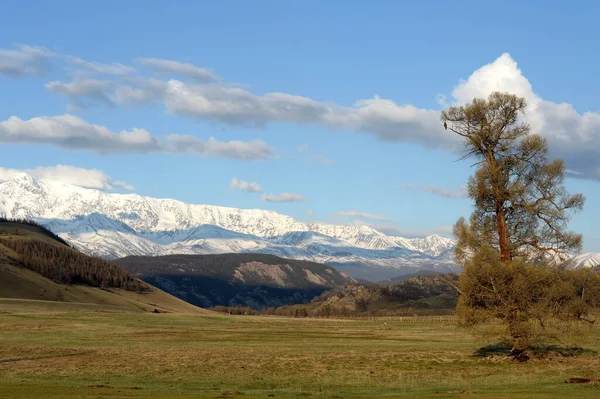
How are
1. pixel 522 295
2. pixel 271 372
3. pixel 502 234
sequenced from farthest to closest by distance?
1. pixel 502 234
2. pixel 271 372
3. pixel 522 295

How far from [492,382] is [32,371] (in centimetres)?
3028

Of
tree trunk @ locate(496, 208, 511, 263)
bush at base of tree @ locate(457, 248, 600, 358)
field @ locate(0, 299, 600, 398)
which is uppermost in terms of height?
tree trunk @ locate(496, 208, 511, 263)

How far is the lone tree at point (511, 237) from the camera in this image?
47531mm

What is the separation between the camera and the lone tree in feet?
156

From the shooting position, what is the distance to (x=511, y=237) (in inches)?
2018

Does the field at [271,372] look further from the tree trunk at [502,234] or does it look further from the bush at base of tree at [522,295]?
the tree trunk at [502,234]

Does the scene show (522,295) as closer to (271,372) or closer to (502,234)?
(502,234)

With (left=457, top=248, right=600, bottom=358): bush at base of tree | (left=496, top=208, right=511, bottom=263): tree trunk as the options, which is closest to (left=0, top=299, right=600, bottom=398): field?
(left=457, top=248, right=600, bottom=358): bush at base of tree

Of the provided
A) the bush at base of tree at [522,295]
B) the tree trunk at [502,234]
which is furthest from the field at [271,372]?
the tree trunk at [502,234]

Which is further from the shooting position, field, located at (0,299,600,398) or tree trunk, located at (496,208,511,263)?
tree trunk, located at (496,208,511,263)

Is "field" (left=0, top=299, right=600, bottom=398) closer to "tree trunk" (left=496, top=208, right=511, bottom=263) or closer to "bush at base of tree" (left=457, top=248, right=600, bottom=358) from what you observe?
"bush at base of tree" (left=457, top=248, right=600, bottom=358)

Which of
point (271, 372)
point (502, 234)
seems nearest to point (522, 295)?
point (502, 234)

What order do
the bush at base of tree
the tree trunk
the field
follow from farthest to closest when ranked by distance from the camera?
1. the tree trunk
2. the bush at base of tree
3. the field

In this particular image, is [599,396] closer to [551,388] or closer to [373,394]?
[551,388]
